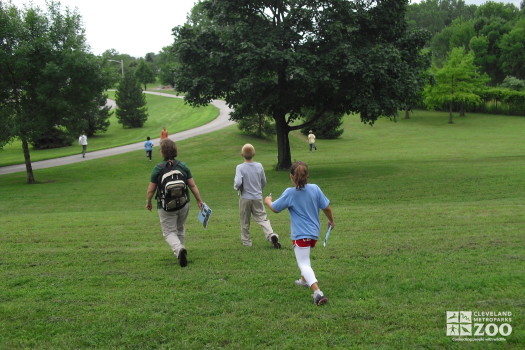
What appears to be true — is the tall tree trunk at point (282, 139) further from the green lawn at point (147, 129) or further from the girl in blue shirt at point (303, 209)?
the green lawn at point (147, 129)

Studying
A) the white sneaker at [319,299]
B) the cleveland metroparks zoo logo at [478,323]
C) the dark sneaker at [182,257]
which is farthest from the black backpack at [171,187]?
the cleveland metroparks zoo logo at [478,323]

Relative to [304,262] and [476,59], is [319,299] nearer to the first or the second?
[304,262]

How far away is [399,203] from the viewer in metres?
15.8

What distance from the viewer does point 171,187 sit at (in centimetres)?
705

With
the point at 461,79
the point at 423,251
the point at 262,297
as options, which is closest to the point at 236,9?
the point at 423,251

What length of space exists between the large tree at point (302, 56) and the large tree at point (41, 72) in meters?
5.23

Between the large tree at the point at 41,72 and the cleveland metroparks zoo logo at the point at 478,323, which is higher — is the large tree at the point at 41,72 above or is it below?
above

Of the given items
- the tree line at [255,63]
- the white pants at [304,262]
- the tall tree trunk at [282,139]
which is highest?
the tree line at [255,63]

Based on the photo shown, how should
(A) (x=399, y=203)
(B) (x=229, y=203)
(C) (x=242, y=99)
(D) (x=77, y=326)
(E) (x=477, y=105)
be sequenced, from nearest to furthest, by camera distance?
(D) (x=77, y=326) < (A) (x=399, y=203) < (B) (x=229, y=203) < (C) (x=242, y=99) < (E) (x=477, y=105)

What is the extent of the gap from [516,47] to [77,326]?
326 feet

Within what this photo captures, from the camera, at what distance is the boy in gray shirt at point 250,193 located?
8.49 m

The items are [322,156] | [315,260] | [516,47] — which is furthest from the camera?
[516,47]

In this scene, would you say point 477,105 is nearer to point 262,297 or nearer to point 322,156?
point 322,156

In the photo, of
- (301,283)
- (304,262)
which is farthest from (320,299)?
(301,283)
